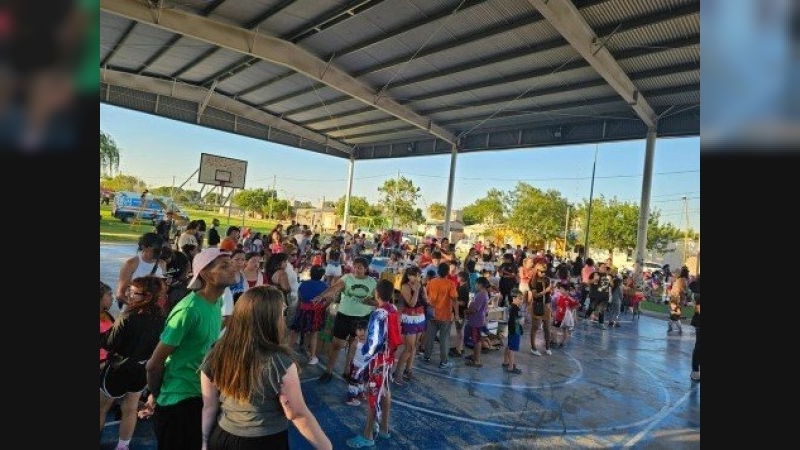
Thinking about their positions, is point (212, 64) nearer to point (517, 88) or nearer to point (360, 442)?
point (517, 88)

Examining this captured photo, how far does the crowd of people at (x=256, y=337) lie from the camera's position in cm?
220

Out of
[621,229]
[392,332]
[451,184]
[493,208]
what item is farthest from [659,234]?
[392,332]

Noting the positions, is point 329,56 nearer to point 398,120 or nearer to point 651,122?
point 398,120

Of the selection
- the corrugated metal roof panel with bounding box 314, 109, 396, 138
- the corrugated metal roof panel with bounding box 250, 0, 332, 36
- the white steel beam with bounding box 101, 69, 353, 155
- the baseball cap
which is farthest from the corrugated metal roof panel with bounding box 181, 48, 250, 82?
the baseball cap

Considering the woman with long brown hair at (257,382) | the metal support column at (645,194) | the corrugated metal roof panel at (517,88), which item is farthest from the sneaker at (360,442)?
the metal support column at (645,194)

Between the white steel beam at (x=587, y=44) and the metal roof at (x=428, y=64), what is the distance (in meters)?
0.05

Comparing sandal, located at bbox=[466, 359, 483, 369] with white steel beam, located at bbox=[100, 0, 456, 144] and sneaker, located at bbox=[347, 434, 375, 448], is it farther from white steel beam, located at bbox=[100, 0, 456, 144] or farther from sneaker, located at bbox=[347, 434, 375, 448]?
white steel beam, located at bbox=[100, 0, 456, 144]

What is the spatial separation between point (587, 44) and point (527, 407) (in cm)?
1054

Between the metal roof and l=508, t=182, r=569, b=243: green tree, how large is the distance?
→ 64.7 feet

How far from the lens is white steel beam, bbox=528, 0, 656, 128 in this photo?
10789mm

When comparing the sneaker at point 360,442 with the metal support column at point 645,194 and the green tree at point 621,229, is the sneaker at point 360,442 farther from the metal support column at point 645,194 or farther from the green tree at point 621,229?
the green tree at point 621,229

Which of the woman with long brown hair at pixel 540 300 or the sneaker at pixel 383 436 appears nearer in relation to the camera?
the sneaker at pixel 383 436
